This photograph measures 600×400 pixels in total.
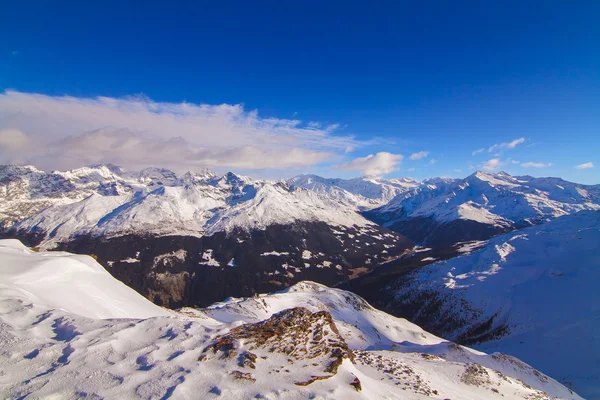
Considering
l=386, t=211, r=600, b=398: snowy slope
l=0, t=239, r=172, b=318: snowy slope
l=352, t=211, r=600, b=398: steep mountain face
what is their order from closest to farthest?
l=0, t=239, r=172, b=318: snowy slope
l=386, t=211, r=600, b=398: snowy slope
l=352, t=211, r=600, b=398: steep mountain face

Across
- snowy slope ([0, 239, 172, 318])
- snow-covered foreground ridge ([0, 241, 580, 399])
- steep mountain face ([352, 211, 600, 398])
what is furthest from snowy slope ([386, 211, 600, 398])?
snowy slope ([0, 239, 172, 318])

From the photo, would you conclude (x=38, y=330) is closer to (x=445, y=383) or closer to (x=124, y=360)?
(x=124, y=360)

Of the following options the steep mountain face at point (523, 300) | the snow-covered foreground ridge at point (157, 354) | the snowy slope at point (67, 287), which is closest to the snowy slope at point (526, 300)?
the steep mountain face at point (523, 300)

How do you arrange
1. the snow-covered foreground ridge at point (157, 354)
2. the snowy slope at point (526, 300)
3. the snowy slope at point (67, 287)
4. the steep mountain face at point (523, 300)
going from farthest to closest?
the steep mountain face at point (523, 300)
the snowy slope at point (526, 300)
the snowy slope at point (67, 287)
the snow-covered foreground ridge at point (157, 354)

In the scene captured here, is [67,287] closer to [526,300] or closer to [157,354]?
[157,354]

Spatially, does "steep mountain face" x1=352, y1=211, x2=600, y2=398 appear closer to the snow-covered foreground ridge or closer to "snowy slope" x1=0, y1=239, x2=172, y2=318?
the snow-covered foreground ridge

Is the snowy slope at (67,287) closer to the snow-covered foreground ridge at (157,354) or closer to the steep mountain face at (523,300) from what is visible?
the snow-covered foreground ridge at (157,354)

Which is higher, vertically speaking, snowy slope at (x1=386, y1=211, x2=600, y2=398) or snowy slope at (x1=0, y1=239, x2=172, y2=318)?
snowy slope at (x1=0, y1=239, x2=172, y2=318)
